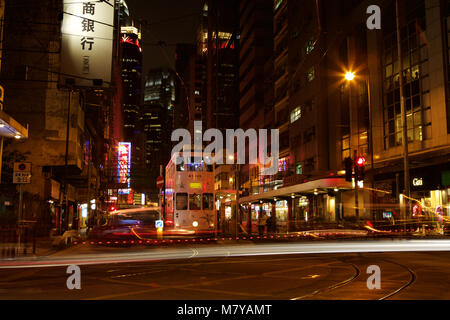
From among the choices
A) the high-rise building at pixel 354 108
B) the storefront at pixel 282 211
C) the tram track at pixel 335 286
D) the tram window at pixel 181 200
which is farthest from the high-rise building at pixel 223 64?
the tram track at pixel 335 286

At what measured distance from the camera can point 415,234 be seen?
79.3ft

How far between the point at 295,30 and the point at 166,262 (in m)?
43.1

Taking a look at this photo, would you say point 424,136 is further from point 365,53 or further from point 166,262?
point 166,262

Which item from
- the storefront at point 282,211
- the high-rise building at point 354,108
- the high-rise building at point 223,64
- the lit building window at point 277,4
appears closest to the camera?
the high-rise building at point 354,108

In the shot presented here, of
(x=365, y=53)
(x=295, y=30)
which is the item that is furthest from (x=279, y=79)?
(x=365, y=53)

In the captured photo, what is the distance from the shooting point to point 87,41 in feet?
70.9

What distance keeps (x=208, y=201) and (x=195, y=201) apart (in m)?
1.09

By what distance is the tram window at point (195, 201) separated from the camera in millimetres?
31312

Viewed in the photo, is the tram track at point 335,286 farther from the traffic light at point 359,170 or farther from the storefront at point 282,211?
the storefront at point 282,211

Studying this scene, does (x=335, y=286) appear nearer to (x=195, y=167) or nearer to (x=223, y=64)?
(x=195, y=167)

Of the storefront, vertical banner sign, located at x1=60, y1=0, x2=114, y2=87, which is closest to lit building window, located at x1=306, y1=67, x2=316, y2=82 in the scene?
the storefront

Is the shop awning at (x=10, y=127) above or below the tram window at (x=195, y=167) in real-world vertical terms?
above

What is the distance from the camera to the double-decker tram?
31.1 metres

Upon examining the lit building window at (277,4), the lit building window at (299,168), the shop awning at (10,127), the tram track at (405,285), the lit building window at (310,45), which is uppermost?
the lit building window at (277,4)
